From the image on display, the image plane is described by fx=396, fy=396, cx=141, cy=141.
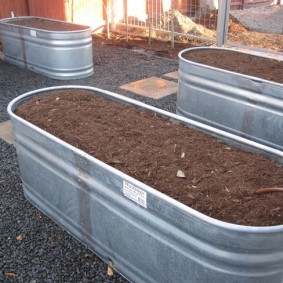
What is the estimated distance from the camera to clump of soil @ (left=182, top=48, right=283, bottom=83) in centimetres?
420

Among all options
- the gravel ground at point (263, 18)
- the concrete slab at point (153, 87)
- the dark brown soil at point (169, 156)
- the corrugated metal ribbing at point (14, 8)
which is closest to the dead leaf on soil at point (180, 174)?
the dark brown soil at point (169, 156)

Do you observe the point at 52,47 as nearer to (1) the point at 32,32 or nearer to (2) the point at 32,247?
(1) the point at 32,32

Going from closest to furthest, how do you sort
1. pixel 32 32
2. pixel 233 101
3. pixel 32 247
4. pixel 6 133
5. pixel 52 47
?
pixel 32 247, pixel 233 101, pixel 6 133, pixel 52 47, pixel 32 32

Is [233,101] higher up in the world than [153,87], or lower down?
higher up

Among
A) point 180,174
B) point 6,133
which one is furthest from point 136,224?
point 6,133

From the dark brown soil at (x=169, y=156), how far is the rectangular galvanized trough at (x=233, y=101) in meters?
1.13

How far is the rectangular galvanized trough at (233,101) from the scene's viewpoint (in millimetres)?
3654

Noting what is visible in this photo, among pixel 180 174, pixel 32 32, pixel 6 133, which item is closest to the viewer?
pixel 180 174

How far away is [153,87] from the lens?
6.12m

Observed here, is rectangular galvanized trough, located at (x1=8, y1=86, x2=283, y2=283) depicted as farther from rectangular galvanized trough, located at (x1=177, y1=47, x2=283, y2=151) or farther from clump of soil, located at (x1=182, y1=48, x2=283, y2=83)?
clump of soil, located at (x1=182, y1=48, x2=283, y2=83)

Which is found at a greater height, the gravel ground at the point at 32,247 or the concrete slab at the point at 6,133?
the concrete slab at the point at 6,133

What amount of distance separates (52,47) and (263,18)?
23.2ft

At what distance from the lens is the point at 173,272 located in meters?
2.09

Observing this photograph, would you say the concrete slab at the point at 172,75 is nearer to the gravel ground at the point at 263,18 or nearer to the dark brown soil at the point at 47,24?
the dark brown soil at the point at 47,24
